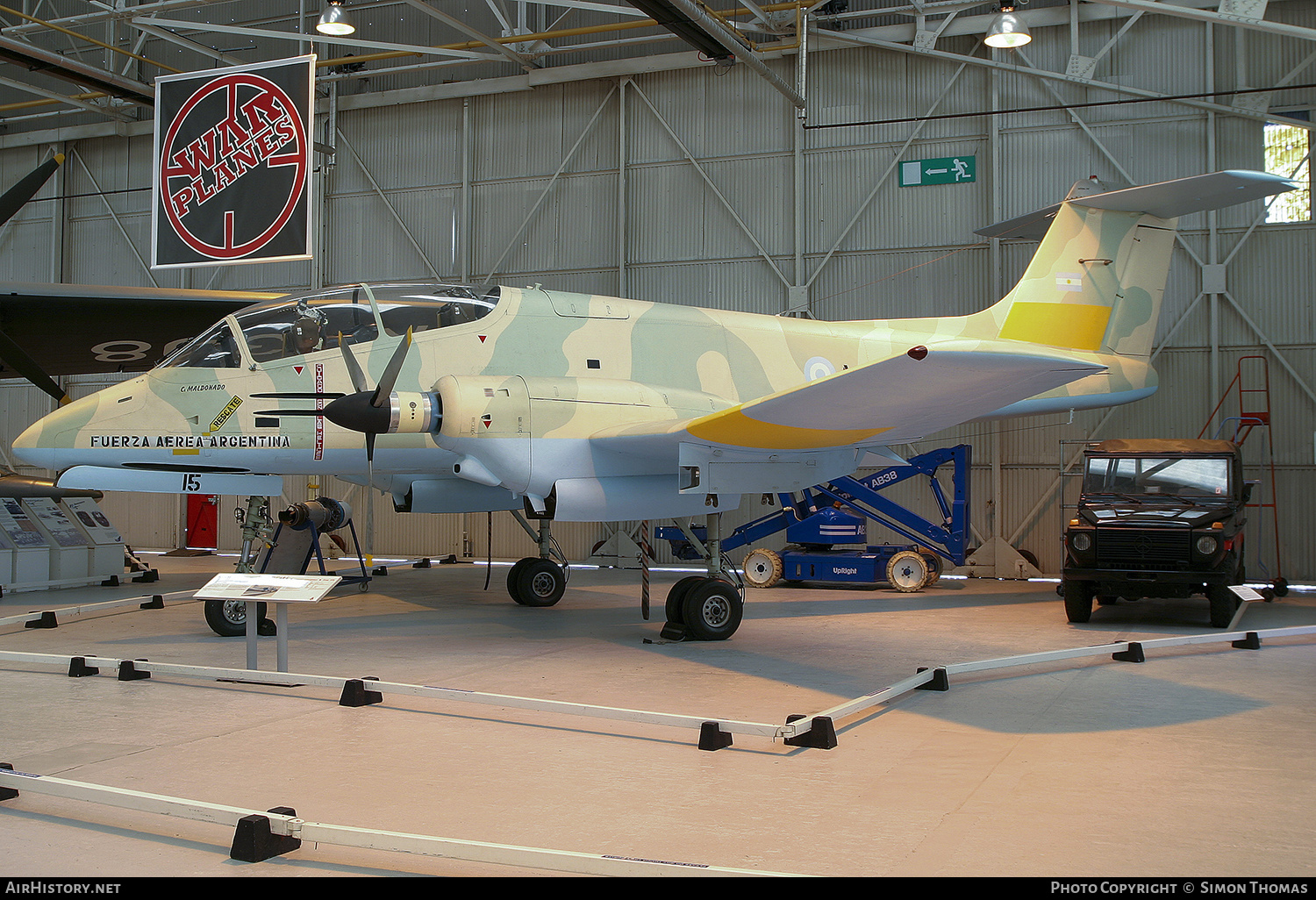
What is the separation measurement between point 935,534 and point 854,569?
4.99ft

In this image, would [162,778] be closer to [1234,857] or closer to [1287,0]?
[1234,857]

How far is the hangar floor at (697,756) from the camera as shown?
3.83m

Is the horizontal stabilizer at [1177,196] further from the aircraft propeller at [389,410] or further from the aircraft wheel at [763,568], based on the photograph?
the aircraft propeller at [389,410]

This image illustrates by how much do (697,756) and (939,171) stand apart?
15.2 meters

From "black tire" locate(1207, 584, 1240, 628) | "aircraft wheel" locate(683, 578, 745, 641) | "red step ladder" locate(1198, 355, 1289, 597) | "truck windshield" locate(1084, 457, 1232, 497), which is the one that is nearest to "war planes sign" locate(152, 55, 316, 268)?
"aircraft wheel" locate(683, 578, 745, 641)

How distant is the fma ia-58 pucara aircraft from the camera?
8117 mm

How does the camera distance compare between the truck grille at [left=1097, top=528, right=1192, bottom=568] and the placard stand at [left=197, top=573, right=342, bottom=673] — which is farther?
the truck grille at [left=1097, top=528, right=1192, bottom=568]

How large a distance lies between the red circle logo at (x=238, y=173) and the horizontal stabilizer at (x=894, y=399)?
256 inches

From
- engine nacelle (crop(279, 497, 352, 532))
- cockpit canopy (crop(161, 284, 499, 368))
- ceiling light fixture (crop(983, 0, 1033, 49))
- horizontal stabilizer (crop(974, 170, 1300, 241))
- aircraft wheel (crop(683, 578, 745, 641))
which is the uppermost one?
ceiling light fixture (crop(983, 0, 1033, 49))

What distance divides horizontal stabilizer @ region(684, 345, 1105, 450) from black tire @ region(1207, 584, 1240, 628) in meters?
4.46

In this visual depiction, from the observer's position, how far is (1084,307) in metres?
12.7

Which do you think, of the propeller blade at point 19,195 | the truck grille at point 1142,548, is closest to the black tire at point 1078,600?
the truck grille at point 1142,548

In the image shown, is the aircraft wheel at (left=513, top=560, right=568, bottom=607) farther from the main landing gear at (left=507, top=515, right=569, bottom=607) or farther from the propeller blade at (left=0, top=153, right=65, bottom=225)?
the propeller blade at (left=0, top=153, right=65, bottom=225)

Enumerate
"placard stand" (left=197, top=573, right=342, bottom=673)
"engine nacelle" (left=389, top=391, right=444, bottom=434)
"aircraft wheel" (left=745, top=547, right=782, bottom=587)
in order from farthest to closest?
"aircraft wheel" (left=745, top=547, right=782, bottom=587)
"engine nacelle" (left=389, top=391, right=444, bottom=434)
"placard stand" (left=197, top=573, right=342, bottom=673)
